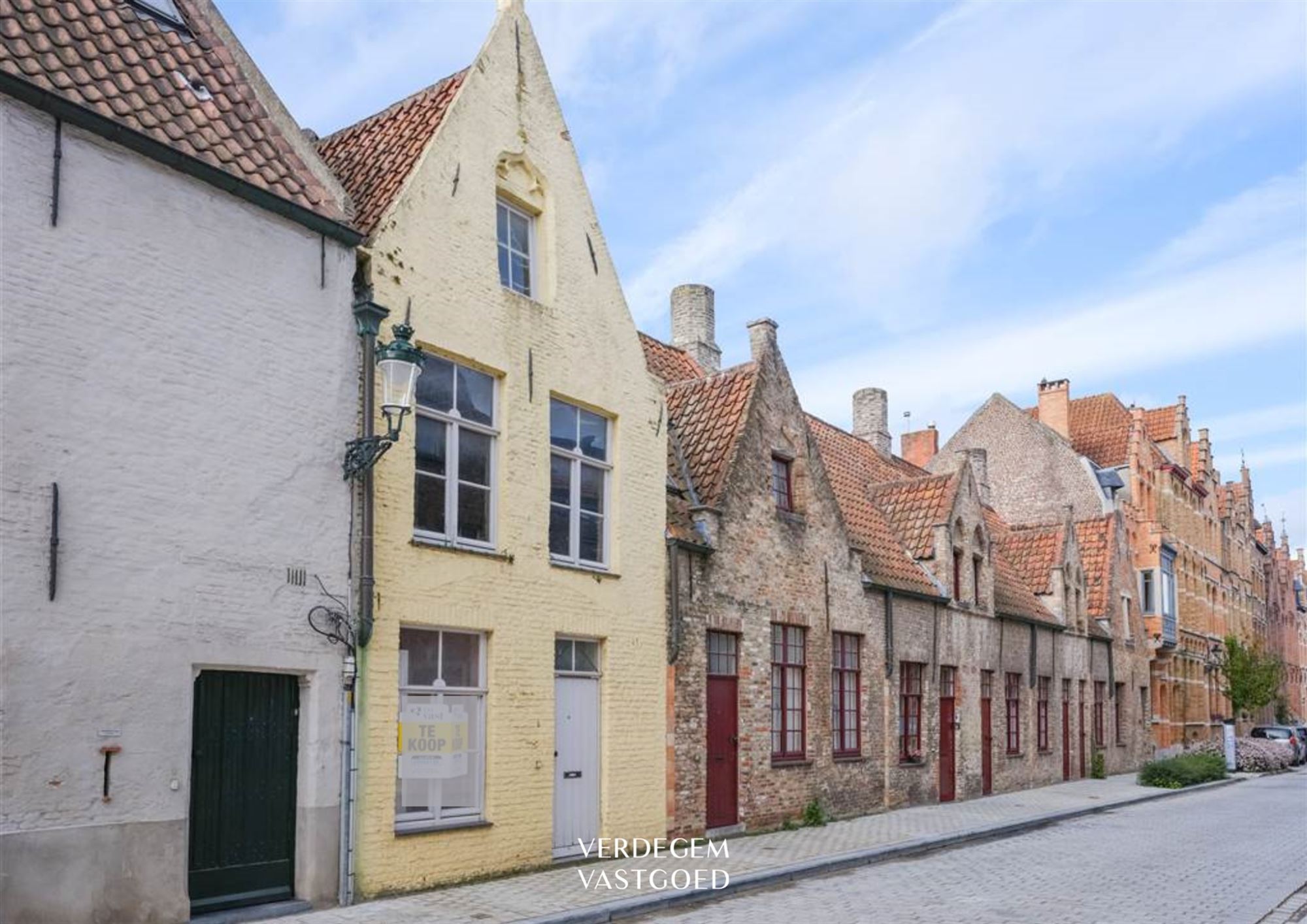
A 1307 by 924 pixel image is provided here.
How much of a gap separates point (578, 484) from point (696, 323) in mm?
9468

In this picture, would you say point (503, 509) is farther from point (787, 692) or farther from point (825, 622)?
point (825, 622)

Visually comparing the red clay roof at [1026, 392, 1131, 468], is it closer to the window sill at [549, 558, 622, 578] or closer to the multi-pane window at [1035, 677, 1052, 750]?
the multi-pane window at [1035, 677, 1052, 750]

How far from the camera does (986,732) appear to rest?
2425 centimetres

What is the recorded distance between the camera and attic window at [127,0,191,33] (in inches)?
431

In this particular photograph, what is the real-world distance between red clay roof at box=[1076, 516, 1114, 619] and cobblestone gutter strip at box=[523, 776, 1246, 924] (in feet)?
40.2

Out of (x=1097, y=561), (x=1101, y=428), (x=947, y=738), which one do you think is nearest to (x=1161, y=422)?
(x=1101, y=428)

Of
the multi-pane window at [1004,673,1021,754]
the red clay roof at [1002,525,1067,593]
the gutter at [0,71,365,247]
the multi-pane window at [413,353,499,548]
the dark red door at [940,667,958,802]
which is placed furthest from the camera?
the red clay roof at [1002,525,1067,593]

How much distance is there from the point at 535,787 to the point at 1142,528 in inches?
1308

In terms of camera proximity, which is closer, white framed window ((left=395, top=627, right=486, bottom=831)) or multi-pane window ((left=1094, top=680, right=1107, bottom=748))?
white framed window ((left=395, top=627, right=486, bottom=831))

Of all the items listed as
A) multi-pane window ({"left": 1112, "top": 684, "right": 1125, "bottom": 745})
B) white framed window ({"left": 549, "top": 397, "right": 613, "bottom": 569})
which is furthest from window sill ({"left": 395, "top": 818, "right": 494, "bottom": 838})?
multi-pane window ({"left": 1112, "top": 684, "right": 1125, "bottom": 745})

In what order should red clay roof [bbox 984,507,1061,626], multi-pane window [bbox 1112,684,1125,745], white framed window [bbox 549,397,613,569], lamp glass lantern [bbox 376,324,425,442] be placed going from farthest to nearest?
multi-pane window [bbox 1112,684,1125,745] < red clay roof [bbox 984,507,1061,626] < white framed window [bbox 549,397,613,569] < lamp glass lantern [bbox 376,324,425,442]

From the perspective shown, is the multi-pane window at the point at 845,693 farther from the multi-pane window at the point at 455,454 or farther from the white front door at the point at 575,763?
the multi-pane window at the point at 455,454

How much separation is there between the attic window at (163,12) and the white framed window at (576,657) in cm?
708

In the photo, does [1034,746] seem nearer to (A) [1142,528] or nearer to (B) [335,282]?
(A) [1142,528]
